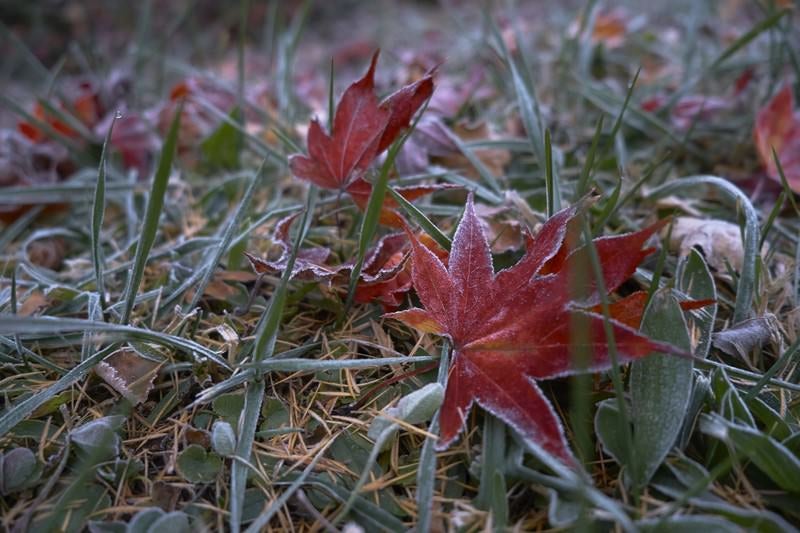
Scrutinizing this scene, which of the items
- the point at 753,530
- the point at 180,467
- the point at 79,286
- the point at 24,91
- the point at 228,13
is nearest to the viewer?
the point at 753,530

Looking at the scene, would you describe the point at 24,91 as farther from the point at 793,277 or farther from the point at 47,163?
the point at 793,277

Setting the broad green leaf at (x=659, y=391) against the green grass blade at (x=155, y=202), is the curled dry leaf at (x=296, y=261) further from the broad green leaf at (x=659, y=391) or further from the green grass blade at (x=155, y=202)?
the broad green leaf at (x=659, y=391)

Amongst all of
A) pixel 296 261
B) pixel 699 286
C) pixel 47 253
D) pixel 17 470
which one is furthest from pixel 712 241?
pixel 47 253

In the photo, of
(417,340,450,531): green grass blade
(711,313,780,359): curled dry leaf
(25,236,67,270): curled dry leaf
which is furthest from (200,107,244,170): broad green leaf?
(711,313,780,359): curled dry leaf

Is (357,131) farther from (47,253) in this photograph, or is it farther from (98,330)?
(47,253)

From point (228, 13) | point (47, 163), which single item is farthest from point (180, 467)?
point (228, 13)
